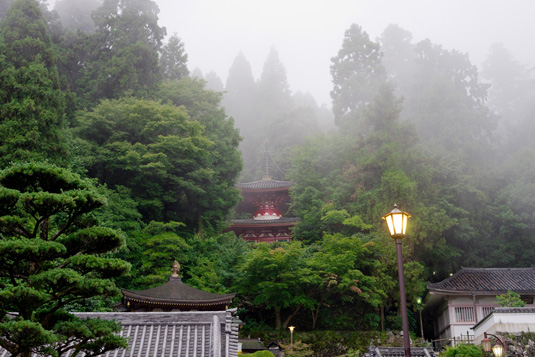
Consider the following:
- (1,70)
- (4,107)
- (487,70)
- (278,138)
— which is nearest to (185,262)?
(4,107)

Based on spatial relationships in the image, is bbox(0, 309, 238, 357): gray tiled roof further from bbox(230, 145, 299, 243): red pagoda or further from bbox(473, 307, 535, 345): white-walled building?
bbox(230, 145, 299, 243): red pagoda

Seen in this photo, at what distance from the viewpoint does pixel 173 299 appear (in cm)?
1941

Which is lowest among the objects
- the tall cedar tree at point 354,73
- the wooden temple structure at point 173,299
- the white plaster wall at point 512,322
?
the white plaster wall at point 512,322

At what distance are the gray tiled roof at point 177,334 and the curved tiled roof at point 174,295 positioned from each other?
303 inches

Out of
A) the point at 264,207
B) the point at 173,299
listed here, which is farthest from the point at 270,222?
the point at 173,299

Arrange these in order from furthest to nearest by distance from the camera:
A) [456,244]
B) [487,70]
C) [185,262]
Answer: [487,70]
[456,244]
[185,262]

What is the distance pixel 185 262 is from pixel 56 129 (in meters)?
8.90

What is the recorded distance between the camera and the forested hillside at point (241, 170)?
23.6 meters

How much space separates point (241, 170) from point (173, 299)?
15083 mm

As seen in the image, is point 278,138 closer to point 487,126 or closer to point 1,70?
point 487,126

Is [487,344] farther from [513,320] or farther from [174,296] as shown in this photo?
[174,296]

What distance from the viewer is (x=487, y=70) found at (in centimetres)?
6338

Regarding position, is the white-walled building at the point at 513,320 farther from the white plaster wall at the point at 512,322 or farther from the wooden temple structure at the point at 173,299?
the wooden temple structure at the point at 173,299

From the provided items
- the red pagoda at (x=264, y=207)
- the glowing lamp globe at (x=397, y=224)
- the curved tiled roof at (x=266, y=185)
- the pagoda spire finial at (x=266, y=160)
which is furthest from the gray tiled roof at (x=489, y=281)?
the pagoda spire finial at (x=266, y=160)
